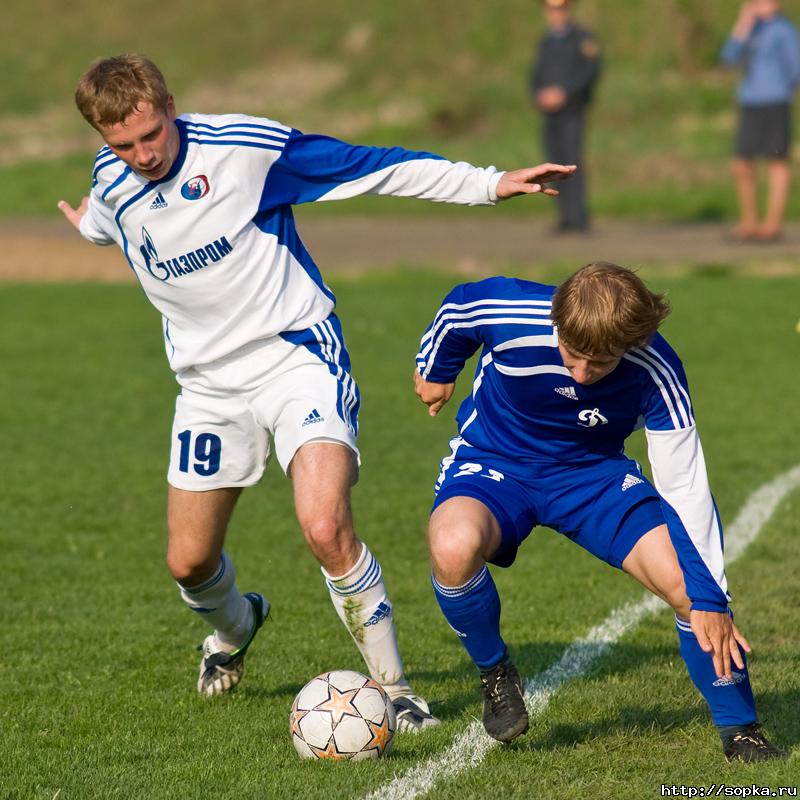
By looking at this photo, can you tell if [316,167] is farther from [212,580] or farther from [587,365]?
[212,580]

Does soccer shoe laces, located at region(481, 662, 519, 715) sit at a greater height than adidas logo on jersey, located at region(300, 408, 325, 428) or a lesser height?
lesser

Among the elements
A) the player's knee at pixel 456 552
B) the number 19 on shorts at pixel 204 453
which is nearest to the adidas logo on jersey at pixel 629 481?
the player's knee at pixel 456 552

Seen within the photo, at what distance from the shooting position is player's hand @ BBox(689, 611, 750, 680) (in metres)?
4.36

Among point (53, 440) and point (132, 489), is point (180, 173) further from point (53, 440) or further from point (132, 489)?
point (53, 440)

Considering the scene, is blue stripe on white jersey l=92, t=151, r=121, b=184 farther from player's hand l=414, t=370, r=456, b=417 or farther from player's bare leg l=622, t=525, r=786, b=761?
player's bare leg l=622, t=525, r=786, b=761

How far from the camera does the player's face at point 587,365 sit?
14.7ft

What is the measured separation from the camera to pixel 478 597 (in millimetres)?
4754

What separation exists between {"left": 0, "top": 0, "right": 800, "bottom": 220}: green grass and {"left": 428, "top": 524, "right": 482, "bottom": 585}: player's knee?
54.5 feet

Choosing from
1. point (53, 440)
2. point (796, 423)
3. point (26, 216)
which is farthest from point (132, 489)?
point (26, 216)

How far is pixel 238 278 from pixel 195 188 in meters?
0.35

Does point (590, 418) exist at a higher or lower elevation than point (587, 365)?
lower

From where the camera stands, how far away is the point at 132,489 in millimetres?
A: 9062

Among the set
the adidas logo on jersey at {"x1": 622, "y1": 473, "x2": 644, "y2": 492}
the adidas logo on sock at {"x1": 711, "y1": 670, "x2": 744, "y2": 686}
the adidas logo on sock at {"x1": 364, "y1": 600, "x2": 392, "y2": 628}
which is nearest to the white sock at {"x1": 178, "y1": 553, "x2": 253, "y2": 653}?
the adidas logo on sock at {"x1": 364, "y1": 600, "x2": 392, "y2": 628}

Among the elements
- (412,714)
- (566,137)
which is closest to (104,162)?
(412,714)
